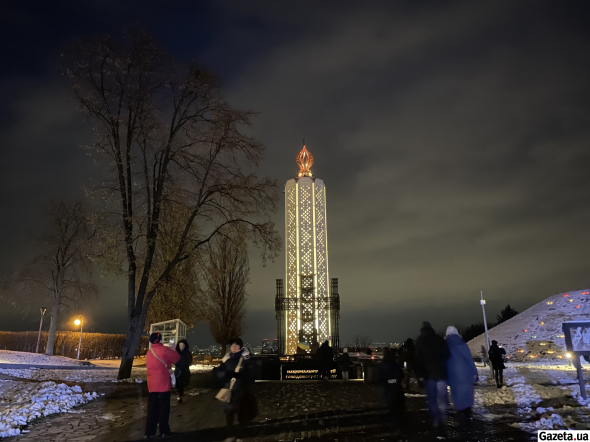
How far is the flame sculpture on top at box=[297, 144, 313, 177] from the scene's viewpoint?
1173 inches

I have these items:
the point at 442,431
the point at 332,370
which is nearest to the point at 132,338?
the point at 332,370

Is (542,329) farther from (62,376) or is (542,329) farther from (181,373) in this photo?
(62,376)

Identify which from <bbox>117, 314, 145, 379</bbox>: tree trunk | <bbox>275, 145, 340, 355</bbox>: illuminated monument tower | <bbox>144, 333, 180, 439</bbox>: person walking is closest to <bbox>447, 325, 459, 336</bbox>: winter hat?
<bbox>144, 333, 180, 439</bbox>: person walking

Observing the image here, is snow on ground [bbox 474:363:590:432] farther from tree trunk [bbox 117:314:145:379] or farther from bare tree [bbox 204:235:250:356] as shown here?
bare tree [bbox 204:235:250:356]

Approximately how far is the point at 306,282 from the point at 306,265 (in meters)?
1.05

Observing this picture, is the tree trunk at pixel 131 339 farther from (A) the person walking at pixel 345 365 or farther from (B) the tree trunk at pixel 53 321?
(B) the tree trunk at pixel 53 321

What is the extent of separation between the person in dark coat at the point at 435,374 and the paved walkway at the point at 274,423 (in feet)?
0.90

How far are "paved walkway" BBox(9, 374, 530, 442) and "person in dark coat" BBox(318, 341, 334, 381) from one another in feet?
17.4

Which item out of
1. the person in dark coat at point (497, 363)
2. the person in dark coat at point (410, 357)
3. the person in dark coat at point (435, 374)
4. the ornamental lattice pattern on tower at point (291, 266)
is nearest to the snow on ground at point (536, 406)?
the person in dark coat at point (497, 363)

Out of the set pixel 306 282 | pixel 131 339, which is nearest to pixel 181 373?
pixel 131 339

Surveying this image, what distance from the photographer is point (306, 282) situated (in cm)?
2591

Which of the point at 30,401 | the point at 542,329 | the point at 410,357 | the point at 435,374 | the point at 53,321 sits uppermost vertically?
the point at 53,321

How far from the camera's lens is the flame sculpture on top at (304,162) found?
29.8 metres

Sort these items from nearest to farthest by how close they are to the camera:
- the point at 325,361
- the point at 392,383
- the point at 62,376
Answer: the point at 392,383, the point at 62,376, the point at 325,361
